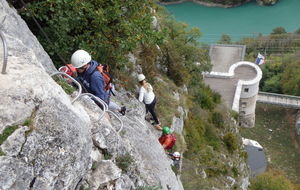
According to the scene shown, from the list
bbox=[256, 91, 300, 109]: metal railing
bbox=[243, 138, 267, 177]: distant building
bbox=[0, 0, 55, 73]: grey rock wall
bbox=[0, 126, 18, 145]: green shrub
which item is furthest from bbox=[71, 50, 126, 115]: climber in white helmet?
bbox=[256, 91, 300, 109]: metal railing

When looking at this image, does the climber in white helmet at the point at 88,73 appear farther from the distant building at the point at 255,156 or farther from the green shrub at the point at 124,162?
the distant building at the point at 255,156

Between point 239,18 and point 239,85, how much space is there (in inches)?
1126

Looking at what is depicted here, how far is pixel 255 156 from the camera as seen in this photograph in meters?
28.2

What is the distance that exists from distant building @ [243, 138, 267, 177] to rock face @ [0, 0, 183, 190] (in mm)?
23557

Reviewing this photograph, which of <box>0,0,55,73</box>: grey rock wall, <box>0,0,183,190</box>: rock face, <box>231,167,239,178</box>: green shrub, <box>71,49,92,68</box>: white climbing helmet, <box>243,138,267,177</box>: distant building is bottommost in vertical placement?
<box>243,138,267,177</box>: distant building

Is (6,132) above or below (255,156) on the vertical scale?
above

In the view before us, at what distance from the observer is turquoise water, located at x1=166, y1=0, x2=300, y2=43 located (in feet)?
170

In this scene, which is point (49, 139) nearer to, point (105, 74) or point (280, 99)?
point (105, 74)

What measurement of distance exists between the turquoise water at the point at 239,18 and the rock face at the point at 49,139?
45.1m

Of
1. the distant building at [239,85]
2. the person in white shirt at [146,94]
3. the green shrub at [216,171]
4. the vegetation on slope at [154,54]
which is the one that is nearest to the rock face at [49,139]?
the vegetation on slope at [154,54]

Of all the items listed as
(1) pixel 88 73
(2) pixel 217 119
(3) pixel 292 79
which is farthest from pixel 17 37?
(3) pixel 292 79

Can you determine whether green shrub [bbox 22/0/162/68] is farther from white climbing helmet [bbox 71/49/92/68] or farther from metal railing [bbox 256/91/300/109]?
metal railing [bbox 256/91/300/109]

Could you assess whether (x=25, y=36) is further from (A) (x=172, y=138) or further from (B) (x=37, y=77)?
(A) (x=172, y=138)

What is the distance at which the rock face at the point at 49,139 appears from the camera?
3.68m
